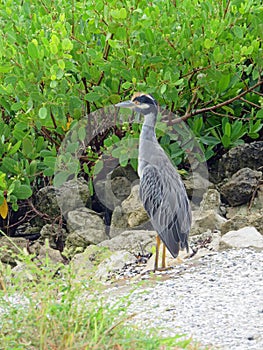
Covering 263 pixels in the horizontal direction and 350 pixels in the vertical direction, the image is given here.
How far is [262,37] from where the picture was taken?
7.72 m

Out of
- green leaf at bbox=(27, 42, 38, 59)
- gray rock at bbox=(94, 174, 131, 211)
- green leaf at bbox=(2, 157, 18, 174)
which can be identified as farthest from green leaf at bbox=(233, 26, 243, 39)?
green leaf at bbox=(2, 157, 18, 174)

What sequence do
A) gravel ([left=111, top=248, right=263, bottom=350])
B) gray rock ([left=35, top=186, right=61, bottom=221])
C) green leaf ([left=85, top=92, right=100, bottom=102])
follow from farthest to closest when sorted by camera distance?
gray rock ([left=35, top=186, right=61, bottom=221]) < green leaf ([left=85, top=92, right=100, bottom=102]) < gravel ([left=111, top=248, right=263, bottom=350])

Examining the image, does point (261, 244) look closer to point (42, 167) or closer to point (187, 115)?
point (187, 115)

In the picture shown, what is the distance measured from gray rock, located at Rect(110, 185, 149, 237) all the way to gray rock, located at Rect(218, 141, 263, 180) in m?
1.07

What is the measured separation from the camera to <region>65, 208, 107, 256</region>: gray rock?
7418 millimetres

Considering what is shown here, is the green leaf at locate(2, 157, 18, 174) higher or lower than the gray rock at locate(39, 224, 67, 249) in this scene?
higher

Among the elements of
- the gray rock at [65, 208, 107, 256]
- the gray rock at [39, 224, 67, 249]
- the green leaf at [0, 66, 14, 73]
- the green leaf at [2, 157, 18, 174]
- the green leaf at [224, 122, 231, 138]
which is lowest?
the gray rock at [39, 224, 67, 249]

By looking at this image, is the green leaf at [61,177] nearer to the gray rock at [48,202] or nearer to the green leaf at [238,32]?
the gray rock at [48,202]

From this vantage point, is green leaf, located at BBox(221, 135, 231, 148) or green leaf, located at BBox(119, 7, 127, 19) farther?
green leaf, located at BBox(221, 135, 231, 148)

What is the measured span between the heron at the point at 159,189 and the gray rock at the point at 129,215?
1.03m

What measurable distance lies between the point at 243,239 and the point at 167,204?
2.23ft

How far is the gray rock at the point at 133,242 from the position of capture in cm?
698

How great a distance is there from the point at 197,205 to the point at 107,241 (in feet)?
3.65

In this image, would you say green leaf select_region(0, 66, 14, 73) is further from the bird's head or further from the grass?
the grass
